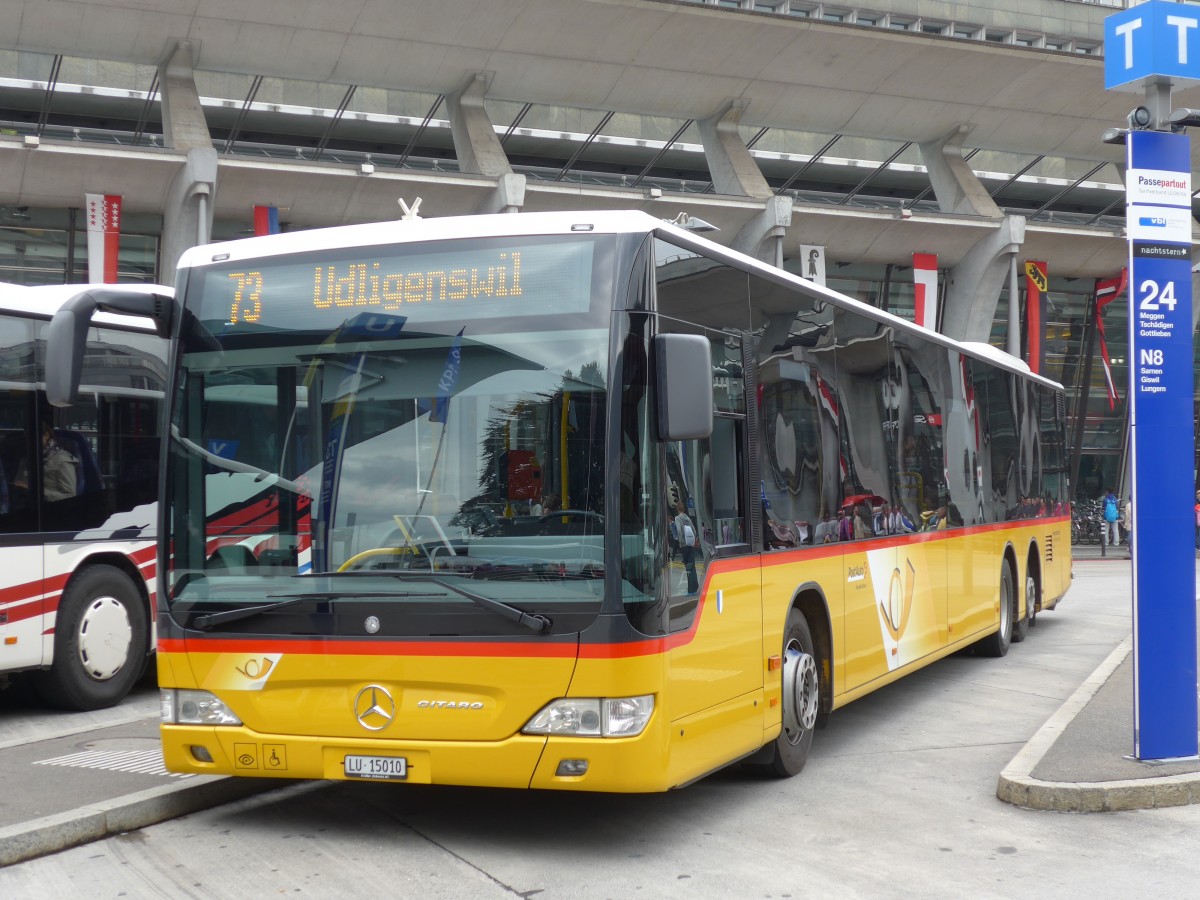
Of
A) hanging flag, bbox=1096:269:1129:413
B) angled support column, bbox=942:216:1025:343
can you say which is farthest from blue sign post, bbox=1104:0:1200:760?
hanging flag, bbox=1096:269:1129:413

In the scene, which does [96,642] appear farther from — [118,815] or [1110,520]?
[1110,520]

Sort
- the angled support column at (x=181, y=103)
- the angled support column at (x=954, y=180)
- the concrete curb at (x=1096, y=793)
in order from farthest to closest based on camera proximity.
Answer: the angled support column at (x=954, y=180) → the angled support column at (x=181, y=103) → the concrete curb at (x=1096, y=793)

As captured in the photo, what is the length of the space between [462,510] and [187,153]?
22143mm

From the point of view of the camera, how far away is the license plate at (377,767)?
602 centimetres

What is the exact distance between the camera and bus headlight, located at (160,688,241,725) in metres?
6.37

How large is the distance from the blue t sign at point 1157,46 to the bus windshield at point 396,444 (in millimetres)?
3830

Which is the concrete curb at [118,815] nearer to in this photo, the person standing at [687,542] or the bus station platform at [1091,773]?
the person standing at [687,542]

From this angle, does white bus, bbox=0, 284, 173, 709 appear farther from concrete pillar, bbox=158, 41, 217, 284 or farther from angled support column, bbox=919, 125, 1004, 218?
angled support column, bbox=919, 125, 1004, 218

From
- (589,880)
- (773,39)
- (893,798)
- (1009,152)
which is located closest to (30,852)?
(589,880)

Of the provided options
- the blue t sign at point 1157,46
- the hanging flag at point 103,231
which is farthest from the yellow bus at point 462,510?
the hanging flag at point 103,231

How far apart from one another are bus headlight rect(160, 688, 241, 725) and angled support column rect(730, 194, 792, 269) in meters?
25.9

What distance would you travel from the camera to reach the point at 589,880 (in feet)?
18.9

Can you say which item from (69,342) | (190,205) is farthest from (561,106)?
(69,342)

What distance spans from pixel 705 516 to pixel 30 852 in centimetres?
341
